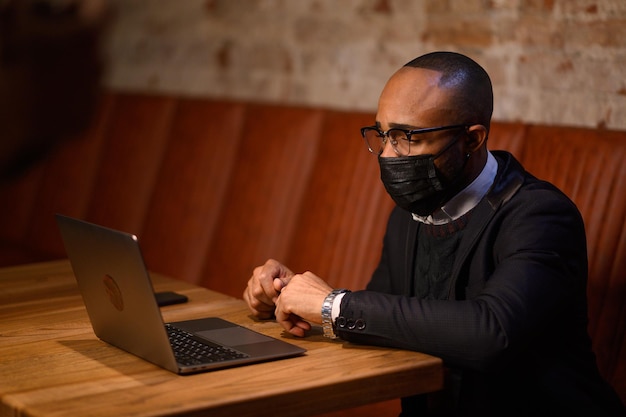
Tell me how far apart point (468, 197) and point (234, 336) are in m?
0.60

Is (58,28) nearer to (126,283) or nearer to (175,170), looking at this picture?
(175,170)

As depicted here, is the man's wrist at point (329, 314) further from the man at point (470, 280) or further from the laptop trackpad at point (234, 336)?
the laptop trackpad at point (234, 336)

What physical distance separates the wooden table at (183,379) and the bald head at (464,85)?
22.0 inches

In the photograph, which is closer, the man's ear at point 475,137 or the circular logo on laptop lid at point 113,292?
the circular logo on laptop lid at point 113,292

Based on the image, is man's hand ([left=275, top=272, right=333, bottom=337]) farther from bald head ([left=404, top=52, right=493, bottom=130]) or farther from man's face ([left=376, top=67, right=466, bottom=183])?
bald head ([left=404, top=52, right=493, bottom=130])

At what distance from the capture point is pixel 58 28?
5590mm

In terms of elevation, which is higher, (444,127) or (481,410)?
(444,127)

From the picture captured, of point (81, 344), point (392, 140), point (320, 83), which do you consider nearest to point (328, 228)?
point (320, 83)

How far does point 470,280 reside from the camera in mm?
2170

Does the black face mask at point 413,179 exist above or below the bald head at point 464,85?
below

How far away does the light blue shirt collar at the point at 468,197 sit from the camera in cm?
224

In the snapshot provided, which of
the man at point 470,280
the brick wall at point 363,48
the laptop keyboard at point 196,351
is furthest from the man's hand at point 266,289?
the brick wall at point 363,48

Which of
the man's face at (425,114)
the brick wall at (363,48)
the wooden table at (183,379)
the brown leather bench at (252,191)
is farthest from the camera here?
the brick wall at (363,48)

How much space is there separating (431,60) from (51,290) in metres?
1.10
